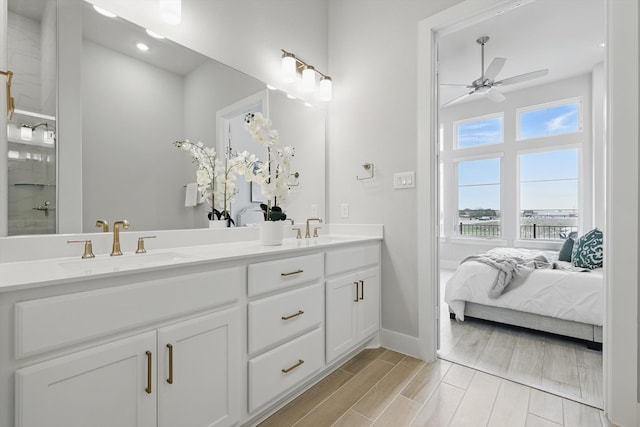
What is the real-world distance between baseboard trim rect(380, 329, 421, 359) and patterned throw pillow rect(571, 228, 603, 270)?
1.75 m

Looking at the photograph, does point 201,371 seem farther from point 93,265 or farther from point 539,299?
point 539,299

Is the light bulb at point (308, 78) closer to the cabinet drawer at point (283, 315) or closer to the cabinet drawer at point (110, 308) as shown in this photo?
the cabinet drawer at point (283, 315)

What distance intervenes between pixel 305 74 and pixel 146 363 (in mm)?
2181

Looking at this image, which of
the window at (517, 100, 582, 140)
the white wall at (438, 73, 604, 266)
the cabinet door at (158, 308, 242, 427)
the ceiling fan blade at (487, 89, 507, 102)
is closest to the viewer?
the cabinet door at (158, 308, 242, 427)

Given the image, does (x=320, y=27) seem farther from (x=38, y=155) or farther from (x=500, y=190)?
(x=500, y=190)

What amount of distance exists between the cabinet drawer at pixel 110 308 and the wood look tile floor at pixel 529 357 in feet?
5.89

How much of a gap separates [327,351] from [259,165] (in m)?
1.28

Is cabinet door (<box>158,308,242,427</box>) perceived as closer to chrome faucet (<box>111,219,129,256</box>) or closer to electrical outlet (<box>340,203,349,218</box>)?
chrome faucet (<box>111,219,129,256</box>)

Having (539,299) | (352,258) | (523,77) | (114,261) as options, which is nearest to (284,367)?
(352,258)

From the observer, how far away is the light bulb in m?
2.38

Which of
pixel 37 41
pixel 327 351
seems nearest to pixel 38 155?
pixel 37 41

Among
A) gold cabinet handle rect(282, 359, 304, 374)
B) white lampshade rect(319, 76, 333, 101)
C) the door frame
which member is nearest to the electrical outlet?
white lampshade rect(319, 76, 333, 101)

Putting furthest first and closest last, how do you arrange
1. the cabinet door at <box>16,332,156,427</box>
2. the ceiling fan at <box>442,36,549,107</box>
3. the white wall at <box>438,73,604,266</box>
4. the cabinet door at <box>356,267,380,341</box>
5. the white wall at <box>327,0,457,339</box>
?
the white wall at <box>438,73,604,266</box>
the ceiling fan at <box>442,36,549,107</box>
the white wall at <box>327,0,457,339</box>
the cabinet door at <box>356,267,380,341</box>
the cabinet door at <box>16,332,156,427</box>

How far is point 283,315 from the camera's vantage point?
149 centimetres
